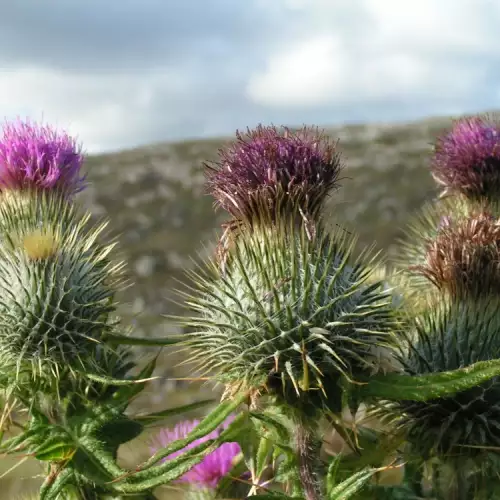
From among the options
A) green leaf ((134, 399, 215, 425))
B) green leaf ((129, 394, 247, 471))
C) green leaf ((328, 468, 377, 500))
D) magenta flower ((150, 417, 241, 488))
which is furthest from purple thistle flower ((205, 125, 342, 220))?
magenta flower ((150, 417, 241, 488))

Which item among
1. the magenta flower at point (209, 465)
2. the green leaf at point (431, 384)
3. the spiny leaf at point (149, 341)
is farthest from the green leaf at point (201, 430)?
the magenta flower at point (209, 465)

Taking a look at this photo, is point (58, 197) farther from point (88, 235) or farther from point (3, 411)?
point (3, 411)

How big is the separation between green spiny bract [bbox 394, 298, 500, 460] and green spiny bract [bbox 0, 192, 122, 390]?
2152 millimetres

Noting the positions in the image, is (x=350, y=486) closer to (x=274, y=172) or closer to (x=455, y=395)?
(x=455, y=395)

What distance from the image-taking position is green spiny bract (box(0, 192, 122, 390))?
498 cm

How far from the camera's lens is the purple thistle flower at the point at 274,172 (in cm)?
463

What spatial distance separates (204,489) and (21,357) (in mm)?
2011

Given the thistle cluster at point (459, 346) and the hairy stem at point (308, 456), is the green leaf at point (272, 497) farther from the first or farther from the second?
the thistle cluster at point (459, 346)

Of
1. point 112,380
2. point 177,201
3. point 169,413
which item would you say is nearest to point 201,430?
point 112,380

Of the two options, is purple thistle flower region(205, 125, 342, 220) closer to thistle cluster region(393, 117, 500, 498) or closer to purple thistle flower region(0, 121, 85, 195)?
thistle cluster region(393, 117, 500, 498)

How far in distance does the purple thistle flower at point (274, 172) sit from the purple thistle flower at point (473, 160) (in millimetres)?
2336

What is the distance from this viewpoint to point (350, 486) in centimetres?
368

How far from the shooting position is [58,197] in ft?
19.7

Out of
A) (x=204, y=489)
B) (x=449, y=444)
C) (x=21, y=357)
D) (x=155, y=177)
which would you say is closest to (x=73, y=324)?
(x=21, y=357)
